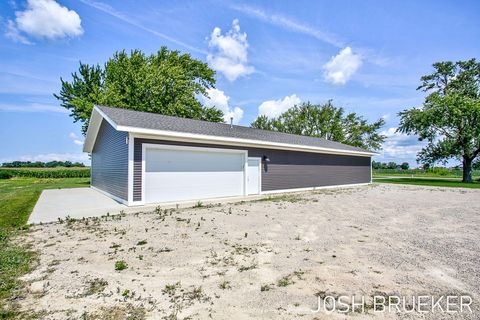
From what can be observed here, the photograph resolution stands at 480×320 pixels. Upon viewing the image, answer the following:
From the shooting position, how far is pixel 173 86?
2289cm

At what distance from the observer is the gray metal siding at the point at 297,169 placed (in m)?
8.41

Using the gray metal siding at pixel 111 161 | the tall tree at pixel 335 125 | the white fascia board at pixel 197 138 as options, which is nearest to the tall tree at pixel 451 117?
the tall tree at pixel 335 125

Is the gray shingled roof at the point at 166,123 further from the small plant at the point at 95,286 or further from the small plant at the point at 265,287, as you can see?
the small plant at the point at 265,287

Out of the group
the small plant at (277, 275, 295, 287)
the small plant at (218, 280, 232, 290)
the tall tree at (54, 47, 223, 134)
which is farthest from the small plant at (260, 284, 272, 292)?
the tall tree at (54, 47, 223, 134)

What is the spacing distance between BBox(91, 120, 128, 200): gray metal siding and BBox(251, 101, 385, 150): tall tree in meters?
27.2

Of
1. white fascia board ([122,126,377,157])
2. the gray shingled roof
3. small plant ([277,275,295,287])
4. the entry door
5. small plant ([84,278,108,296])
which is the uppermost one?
the gray shingled roof

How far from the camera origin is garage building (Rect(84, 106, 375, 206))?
839 centimetres

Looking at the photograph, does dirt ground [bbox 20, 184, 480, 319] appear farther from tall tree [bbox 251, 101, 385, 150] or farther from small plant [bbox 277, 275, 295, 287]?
tall tree [bbox 251, 101, 385, 150]

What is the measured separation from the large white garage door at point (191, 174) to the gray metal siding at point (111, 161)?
36.8 inches

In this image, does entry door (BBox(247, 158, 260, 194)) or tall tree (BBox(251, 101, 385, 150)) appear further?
tall tree (BBox(251, 101, 385, 150))

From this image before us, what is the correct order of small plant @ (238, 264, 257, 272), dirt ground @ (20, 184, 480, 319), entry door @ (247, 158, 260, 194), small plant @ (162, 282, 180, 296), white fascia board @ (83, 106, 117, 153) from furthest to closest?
entry door @ (247, 158, 260, 194) < white fascia board @ (83, 106, 117, 153) < small plant @ (238, 264, 257, 272) < small plant @ (162, 282, 180, 296) < dirt ground @ (20, 184, 480, 319)

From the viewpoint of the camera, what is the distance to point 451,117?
69.3 ft

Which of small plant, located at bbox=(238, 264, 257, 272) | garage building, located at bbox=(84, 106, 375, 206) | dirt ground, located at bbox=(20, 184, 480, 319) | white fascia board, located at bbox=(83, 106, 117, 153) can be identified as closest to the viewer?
dirt ground, located at bbox=(20, 184, 480, 319)

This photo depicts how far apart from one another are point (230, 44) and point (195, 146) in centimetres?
805
